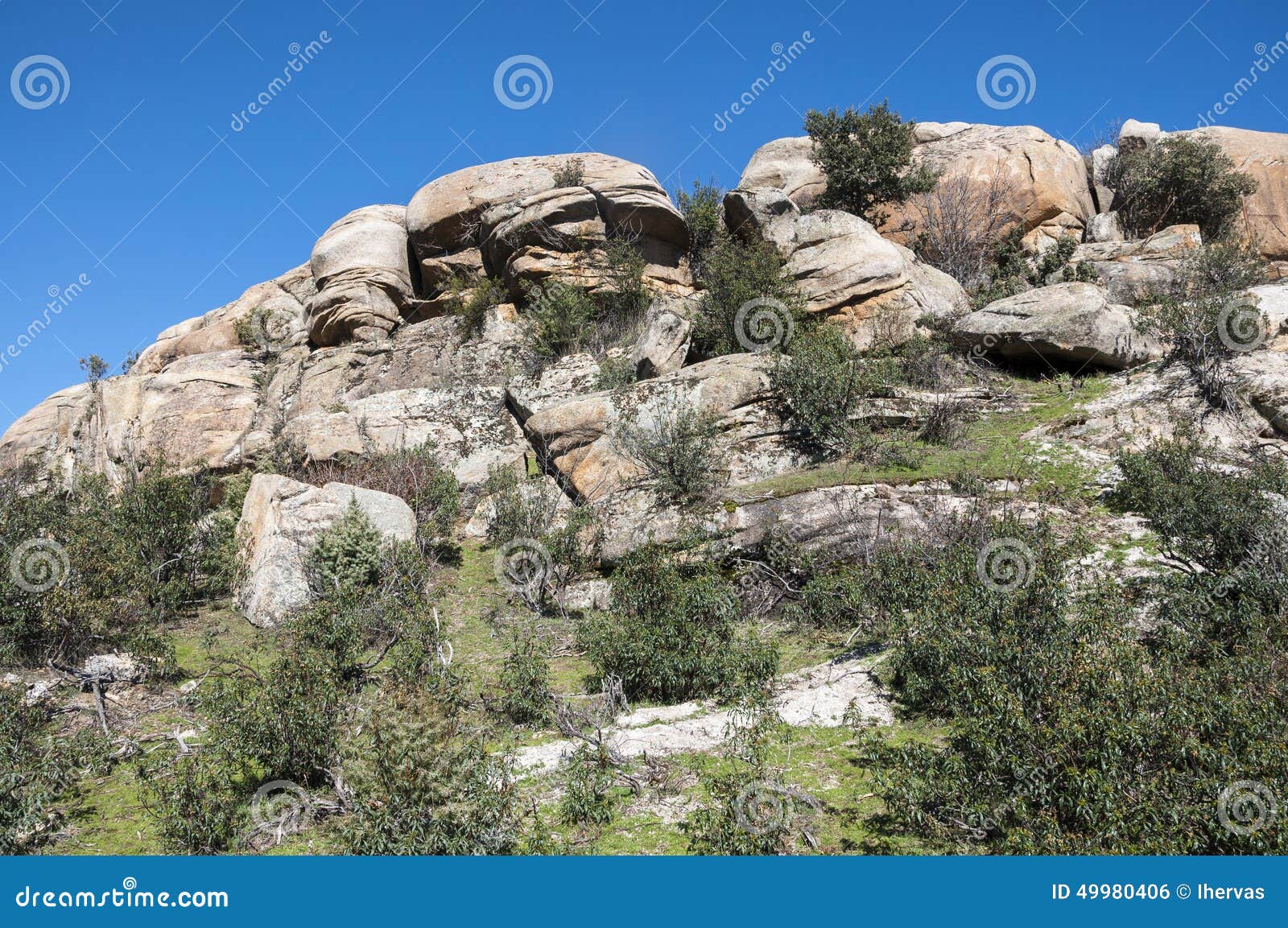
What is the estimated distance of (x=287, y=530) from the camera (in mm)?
13766

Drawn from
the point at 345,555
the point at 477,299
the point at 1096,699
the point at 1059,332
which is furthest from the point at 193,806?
the point at 477,299

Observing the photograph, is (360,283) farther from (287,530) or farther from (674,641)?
(674,641)

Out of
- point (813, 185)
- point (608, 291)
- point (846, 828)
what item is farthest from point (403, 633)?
point (813, 185)

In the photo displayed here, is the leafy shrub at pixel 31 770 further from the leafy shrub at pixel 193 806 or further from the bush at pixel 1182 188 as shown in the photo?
the bush at pixel 1182 188

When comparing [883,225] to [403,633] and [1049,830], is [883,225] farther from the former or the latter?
[1049,830]

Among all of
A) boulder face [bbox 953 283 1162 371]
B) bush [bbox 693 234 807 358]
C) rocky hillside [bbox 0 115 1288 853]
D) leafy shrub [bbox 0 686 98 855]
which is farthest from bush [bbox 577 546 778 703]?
boulder face [bbox 953 283 1162 371]

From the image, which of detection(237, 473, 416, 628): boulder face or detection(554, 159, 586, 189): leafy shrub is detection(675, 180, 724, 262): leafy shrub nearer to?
detection(554, 159, 586, 189): leafy shrub

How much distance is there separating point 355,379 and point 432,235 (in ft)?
19.9

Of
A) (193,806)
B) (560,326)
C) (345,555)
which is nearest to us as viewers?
(193,806)

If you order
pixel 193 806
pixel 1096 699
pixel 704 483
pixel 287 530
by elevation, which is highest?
pixel 287 530

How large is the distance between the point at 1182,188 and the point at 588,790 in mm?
26857

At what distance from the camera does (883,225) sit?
81.0 feet

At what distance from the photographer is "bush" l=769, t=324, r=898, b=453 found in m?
14.3

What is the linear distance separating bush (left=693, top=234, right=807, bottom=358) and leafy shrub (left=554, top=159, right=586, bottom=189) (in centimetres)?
707
